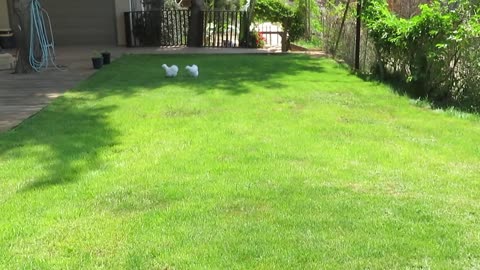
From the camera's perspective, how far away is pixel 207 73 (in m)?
9.70

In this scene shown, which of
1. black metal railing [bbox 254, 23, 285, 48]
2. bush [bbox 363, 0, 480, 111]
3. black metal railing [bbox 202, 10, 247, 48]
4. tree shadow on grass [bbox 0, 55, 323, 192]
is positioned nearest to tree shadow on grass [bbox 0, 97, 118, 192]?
tree shadow on grass [bbox 0, 55, 323, 192]

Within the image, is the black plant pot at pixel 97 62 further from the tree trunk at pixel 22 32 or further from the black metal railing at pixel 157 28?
the black metal railing at pixel 157 28

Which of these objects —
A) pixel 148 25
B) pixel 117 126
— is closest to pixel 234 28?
pixel 148 25

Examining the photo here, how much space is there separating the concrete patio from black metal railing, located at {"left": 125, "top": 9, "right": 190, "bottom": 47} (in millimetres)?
922

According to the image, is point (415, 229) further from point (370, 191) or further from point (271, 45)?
point (271, 45)

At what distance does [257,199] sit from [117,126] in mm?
2689

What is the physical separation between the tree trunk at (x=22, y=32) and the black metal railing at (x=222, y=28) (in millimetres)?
5906

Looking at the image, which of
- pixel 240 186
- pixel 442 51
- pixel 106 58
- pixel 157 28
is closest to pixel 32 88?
pixel 106 58

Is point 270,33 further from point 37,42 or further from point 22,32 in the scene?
point 22,32

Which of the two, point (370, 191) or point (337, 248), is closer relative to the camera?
point (337, 248)

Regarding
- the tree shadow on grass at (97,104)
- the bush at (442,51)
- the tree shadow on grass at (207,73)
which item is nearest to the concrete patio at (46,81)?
the tree shadow on grass at (97,104)

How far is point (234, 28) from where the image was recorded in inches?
592

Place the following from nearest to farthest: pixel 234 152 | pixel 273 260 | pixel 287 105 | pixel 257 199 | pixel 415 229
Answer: pixel 273 260 < pixel 415 229 < pixel 257 199 < pixel 234 152 < pixel 287 105

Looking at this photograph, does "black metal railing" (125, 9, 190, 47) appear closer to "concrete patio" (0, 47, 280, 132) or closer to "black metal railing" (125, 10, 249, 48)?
"black metal railing" (125, 10, 249, 48)
